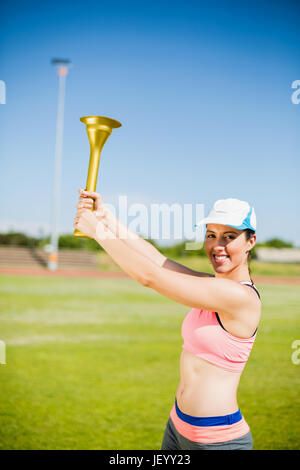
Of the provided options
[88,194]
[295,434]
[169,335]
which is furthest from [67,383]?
[88,194]

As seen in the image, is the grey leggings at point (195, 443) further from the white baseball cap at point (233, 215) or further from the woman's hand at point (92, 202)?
the woman's hand at point (92, 202)

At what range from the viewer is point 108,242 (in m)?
1.66

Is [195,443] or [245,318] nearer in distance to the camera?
[245,318]

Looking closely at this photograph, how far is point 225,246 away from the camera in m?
1.87

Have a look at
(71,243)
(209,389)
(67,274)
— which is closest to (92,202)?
(209,389)

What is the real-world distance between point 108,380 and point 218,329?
16.0 ft

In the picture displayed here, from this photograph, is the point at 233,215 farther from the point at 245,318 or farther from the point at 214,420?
the point at 214,420

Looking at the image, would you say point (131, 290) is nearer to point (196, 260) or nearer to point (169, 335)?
point (169, 335)

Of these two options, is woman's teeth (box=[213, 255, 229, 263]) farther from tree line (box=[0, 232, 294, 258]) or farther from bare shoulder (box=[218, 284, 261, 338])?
tree line (box=[0, 232, 294, 258])

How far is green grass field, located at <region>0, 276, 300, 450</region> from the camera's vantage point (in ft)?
14.3

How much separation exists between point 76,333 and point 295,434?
6.11 metres

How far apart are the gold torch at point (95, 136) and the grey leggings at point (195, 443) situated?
124 cm

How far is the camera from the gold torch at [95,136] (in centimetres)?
181
